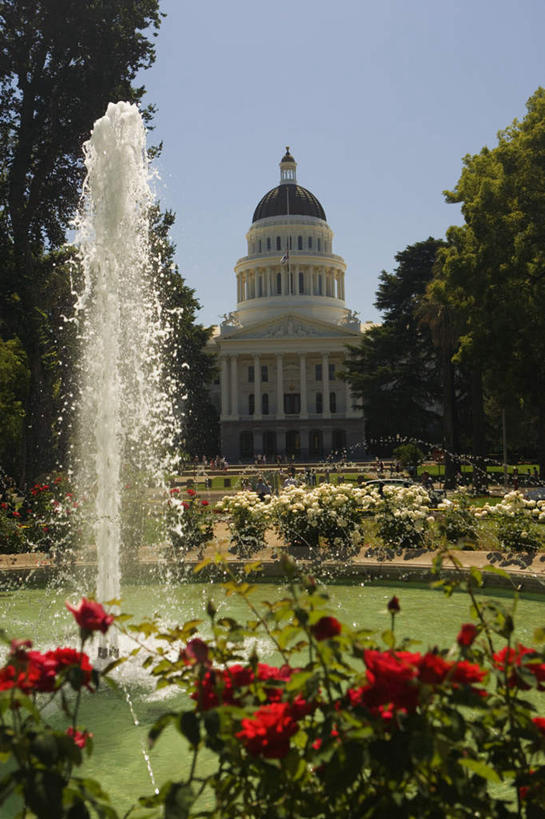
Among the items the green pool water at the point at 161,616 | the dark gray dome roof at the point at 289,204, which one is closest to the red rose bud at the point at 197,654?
the green pool water at the point at 161,616

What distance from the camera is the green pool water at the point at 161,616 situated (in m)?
5.15

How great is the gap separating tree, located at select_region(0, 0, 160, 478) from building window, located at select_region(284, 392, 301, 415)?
204 feet

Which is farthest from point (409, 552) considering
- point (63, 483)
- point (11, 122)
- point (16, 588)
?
point (11, 122)

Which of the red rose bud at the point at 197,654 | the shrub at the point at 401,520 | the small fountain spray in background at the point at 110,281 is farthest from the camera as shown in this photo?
the shrub at the point at 401,520

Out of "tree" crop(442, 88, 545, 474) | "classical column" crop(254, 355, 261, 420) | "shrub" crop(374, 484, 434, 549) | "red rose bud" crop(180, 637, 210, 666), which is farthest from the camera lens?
"classical column" crop(254, 355, 261, 420)

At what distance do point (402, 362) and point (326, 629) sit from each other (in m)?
→ 51.4

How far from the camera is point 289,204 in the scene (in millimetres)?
106500

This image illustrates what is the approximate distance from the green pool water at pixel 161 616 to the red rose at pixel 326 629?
4.02ft

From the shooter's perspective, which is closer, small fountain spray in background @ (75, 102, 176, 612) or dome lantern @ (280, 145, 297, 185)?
small fountain spray in background @ (75, 102, 176, 612)

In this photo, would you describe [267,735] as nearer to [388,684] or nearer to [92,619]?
[388,684]

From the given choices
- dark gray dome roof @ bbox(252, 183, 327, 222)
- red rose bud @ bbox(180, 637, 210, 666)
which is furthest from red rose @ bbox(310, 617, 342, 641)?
dark gray dome roof @ bbox(252, 183, 327, 222)

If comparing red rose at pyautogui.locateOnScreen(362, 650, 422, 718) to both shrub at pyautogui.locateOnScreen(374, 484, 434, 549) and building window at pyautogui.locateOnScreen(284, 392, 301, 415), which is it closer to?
shrub at pyautogui.locateOnScreen(374, 484, 434, 549)

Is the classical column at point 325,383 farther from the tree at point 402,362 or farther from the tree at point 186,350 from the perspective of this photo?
the tree at point 402,362

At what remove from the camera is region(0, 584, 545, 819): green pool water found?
5.15 metres
